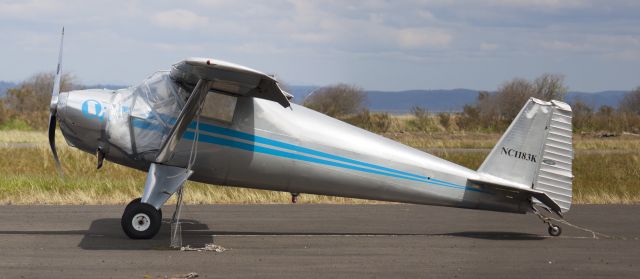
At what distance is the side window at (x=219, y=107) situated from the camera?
1173 cm

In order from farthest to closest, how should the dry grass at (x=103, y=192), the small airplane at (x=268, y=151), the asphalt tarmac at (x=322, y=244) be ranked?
the dry grass at (x=103, y=192), the small airplane at (x=268, y=151), the asphalt tarmac at (x=322, y=244)

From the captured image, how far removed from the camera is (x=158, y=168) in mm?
11734

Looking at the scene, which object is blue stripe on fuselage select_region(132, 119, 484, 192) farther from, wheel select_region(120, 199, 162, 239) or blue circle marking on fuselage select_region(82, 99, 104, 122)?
wheel select_region(120, 199, 162, 239)

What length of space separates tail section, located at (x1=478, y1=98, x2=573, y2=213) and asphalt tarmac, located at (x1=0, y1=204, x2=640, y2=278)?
71 centimetres

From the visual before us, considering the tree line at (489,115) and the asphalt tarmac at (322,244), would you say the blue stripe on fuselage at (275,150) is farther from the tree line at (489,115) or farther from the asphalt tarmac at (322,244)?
the tree line at (489,115)

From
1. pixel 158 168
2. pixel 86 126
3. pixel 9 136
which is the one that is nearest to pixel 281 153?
pixel 158 168

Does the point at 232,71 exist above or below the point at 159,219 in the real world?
above

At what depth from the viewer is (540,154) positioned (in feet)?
40.5

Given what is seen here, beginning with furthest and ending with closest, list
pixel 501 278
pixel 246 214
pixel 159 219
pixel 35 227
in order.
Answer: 1. pixel 246 214
2. pixel 35 227
3. pixel 159 219
4. pixel 501 278

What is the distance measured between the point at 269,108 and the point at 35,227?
3740 mm

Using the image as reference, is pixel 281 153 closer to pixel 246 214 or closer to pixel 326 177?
pixel 326 177

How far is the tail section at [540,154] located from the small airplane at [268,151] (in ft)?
0.05

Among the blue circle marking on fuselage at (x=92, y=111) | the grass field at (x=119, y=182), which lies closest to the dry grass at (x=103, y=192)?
the grass field at (x=119, y=182)

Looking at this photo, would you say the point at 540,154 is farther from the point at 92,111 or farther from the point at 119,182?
the point at 119,182
